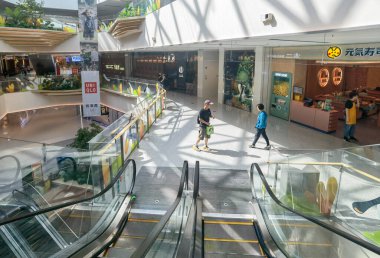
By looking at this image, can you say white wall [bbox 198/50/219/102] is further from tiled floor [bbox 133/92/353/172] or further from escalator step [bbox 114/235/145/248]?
escalator step [bbox 114/235/145/248]

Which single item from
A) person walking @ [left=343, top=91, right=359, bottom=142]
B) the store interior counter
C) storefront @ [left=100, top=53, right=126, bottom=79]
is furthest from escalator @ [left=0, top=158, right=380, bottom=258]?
storefront @ [left=100, top=53, right=126, bottom=79]

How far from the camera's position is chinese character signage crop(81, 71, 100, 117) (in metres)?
11.4

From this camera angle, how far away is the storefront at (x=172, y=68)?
1996cm

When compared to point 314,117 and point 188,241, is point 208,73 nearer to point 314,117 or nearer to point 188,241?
point 314,117

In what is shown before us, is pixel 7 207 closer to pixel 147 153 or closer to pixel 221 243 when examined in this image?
pixel 221 243

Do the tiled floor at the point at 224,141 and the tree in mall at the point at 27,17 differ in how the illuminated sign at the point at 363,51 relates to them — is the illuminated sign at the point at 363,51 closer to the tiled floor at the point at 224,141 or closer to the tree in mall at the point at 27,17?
the tiled floor at the point at 224,141

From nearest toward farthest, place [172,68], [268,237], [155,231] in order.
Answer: [155,231] → [268,237] → [172,68]

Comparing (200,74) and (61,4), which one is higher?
(61,4)

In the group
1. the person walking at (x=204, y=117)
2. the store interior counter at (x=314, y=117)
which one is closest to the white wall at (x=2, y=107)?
the person walking at (x=204, y=117)

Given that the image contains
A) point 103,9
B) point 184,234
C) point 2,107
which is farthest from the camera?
point 103,9

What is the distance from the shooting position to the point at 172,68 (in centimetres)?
2206

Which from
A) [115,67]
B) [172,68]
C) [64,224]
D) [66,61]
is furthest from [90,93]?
[66,61]

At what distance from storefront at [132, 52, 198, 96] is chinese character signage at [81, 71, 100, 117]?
886 cm

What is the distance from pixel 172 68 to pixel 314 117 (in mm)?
13170
